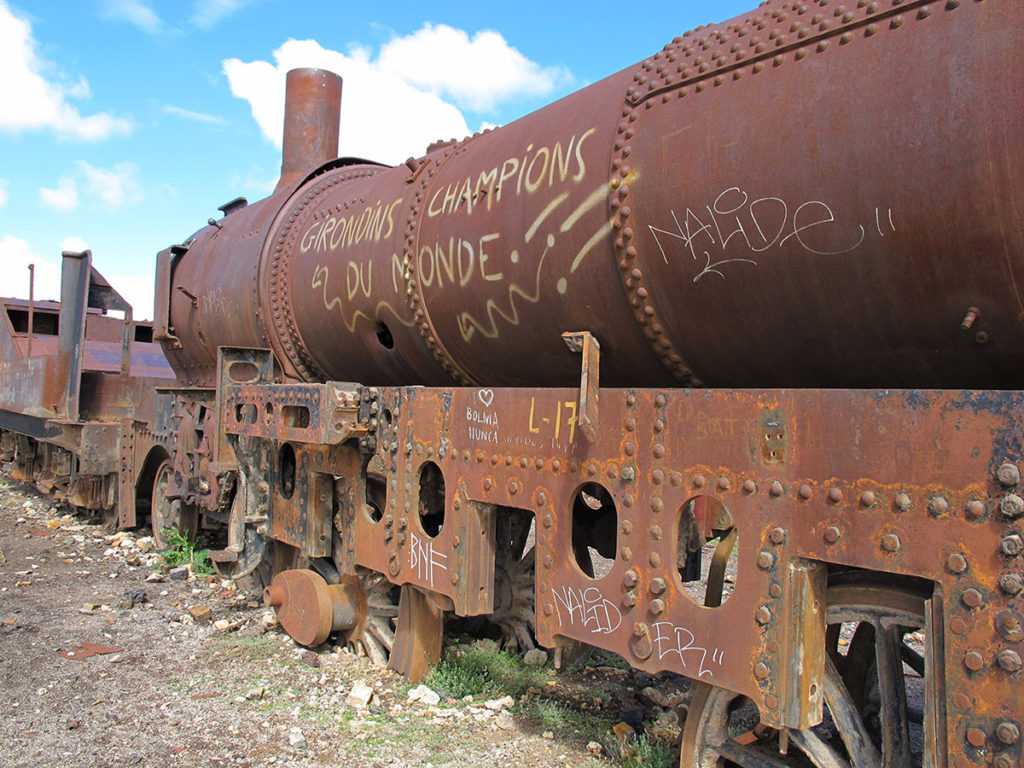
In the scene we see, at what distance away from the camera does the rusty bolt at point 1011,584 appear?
1.79 m

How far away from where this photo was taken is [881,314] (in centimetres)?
231

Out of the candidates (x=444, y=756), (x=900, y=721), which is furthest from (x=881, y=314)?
(x=444, y=756)

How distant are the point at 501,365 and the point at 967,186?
2169mm

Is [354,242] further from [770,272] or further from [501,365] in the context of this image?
[770,272]

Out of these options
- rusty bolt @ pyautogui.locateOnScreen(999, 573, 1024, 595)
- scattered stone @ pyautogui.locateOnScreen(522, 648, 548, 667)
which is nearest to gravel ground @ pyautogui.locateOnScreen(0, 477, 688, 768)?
scattered stone @ pyautogui.locateOnScreen(522, 648, 548, 667)

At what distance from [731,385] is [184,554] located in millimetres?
5692

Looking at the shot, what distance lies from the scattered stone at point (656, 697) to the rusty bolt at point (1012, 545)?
276 cm

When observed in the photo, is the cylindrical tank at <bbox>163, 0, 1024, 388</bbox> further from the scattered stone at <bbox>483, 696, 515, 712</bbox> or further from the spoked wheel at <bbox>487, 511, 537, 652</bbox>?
the scattered stone at <bbox>483, 696, 515, 712</bbox>

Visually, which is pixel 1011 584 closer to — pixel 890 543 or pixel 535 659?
pixel 890 543

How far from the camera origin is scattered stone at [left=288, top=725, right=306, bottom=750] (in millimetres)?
3514

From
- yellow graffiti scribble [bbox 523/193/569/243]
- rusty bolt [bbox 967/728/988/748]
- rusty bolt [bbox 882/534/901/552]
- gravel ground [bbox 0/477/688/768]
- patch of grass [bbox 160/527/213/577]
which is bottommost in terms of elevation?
gravel ground [bbox 0/477/688/768]

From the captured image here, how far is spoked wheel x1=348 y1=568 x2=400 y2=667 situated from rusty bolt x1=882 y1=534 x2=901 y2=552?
3174 mm

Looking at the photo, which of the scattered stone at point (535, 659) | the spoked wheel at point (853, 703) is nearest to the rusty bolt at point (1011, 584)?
the spoked wheel at point (853, 703)

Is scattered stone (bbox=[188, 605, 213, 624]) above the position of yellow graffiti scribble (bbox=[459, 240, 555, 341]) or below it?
below
